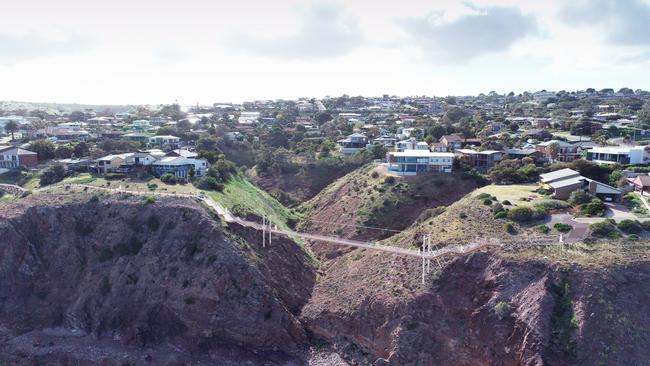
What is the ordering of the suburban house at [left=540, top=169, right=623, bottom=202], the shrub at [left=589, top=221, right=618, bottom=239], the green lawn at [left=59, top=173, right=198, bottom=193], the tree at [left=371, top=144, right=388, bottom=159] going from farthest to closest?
the tree at [left=371, top=144, right=388, bottom=159] < the green lawn at [left=59, top=173, right=198, bottom=193] < the suburban house at [left=540, top=169, right=623, bottom=202] < the shrub at [left=589, top=221, right=618, bottom=239]

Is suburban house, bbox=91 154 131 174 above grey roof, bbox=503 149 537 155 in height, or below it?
below

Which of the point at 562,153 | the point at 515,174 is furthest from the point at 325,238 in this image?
the point at 562,153

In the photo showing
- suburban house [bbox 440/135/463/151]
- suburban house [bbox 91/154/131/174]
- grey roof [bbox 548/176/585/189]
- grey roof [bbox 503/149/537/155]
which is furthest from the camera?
suburban house [bbox 440/135/463/151]

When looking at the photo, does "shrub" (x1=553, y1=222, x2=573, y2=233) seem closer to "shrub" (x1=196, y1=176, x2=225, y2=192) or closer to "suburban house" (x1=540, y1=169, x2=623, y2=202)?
"suburban house" (x1=540, y1=169, x2=623, y2=202)

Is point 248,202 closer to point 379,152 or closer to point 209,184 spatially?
point 209,184

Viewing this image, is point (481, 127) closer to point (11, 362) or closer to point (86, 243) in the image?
point (86, 243)

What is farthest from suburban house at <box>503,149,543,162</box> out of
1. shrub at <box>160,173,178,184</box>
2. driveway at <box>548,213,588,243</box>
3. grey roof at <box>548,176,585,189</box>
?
shrub at <box>160,173,178,184</box>

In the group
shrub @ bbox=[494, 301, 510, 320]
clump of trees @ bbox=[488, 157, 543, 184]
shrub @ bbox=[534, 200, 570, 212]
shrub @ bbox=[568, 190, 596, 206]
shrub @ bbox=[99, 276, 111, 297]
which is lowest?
shrub @ bbox=[99, 276, 111, 297]
